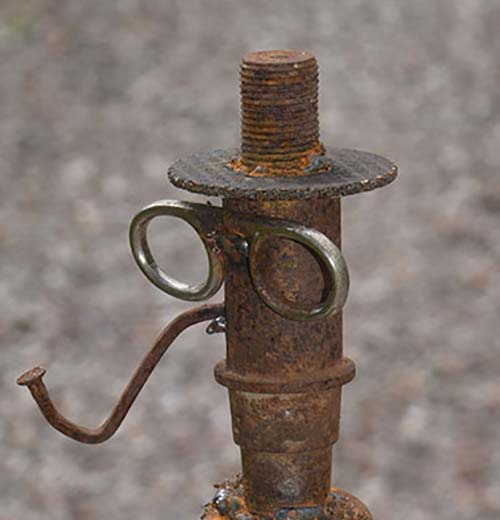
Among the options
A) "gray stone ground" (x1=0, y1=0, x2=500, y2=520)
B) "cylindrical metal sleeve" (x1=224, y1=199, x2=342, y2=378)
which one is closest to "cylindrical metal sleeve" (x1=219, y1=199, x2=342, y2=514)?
"cylindrical metal sleeve" (x1=224, y1=199, x2=342, y2=378)

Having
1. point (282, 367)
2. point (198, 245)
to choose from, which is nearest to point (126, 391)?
point (282, 367)

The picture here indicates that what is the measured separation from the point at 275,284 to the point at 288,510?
0.24 metres

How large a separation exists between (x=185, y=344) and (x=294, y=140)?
113 inches

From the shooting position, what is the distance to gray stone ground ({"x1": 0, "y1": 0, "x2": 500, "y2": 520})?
3.74 m

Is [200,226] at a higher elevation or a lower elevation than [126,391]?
higher

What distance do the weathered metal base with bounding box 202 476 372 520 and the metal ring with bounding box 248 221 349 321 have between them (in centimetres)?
23

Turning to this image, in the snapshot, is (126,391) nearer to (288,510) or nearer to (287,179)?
(288,510)

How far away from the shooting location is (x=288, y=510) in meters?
1.44

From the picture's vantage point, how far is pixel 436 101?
528 cm

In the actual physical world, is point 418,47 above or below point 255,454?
below

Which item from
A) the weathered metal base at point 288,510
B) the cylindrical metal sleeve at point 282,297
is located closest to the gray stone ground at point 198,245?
the weathered metal base at point 288,510

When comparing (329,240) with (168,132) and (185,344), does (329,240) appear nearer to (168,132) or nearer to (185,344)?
(185,344)

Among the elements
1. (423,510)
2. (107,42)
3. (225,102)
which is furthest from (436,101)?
(423,510)

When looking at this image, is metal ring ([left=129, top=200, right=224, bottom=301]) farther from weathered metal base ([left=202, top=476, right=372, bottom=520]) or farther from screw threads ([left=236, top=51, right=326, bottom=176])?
weathered metal base ([left=202, top=476, right=372, bottom=520])
